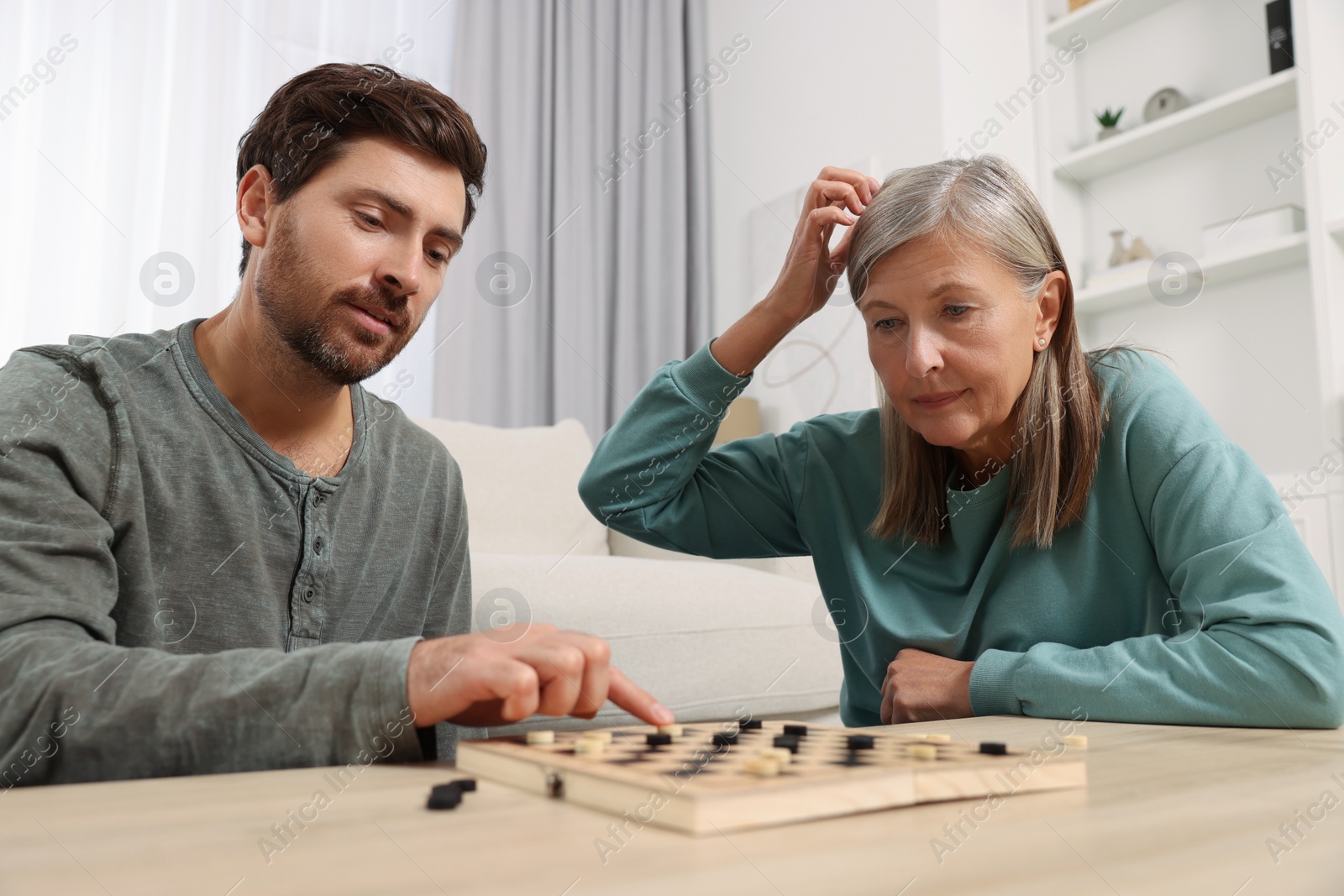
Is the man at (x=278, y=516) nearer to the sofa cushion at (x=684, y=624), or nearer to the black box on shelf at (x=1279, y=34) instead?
the sofa cushion at (x=684, y=624)

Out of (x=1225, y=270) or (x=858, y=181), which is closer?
(x=858, y=181)

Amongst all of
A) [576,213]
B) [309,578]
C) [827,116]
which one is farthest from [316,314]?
[827,116]

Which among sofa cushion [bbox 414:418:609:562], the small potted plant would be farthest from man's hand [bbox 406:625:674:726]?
the small potted plant

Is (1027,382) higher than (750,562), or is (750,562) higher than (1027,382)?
(1027,382)

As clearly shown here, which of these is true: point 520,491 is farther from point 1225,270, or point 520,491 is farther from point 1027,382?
point 1225,270

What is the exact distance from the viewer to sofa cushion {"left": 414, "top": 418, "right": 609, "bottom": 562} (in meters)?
2.56

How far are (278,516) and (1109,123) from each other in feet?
8.96

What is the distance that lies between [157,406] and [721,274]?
2.99m

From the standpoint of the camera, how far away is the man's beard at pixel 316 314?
115 cm

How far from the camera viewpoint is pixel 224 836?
1.41 ft

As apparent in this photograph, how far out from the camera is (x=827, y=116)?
11.3 feet

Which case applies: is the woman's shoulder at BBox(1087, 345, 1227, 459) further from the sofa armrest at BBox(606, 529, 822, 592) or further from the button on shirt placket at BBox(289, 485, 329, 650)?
the sofa armrest at BBox(606, 529, 822, 592)

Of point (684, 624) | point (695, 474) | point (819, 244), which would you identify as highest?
point (819, 244)

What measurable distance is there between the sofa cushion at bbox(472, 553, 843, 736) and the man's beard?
0.73m
